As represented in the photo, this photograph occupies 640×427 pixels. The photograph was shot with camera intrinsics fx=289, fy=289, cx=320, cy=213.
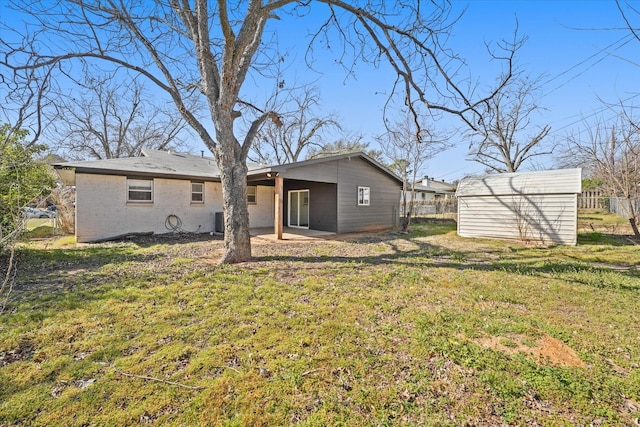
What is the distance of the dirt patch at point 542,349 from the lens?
279 cm

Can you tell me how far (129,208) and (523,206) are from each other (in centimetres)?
1403

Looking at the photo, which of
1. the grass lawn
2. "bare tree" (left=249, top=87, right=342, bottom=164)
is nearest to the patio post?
the grass lawn

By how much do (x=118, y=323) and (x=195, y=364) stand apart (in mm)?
1554

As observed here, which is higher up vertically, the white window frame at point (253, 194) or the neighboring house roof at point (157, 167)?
the neighboring house roof at point (157, 167)

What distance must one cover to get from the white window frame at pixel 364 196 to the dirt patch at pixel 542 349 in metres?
10.4

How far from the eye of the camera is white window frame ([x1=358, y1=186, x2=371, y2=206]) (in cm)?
1340

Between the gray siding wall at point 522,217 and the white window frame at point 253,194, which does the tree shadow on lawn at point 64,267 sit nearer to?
the white window frame at point 253,194

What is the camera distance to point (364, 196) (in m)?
13.7

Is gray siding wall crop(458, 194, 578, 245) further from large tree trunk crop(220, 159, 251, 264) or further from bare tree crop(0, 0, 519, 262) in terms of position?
Result: large tree trunk crop(220, 159, 251, 264)

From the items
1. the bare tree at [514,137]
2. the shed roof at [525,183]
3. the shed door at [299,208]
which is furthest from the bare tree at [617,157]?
the shed door at [299,208]

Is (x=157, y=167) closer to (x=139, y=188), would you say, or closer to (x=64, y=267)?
(x=139, y=188)

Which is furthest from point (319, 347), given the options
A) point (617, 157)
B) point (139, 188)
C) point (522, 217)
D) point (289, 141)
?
point (289, 141)

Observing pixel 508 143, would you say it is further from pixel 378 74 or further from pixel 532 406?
pixel 532 406

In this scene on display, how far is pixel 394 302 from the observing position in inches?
169
